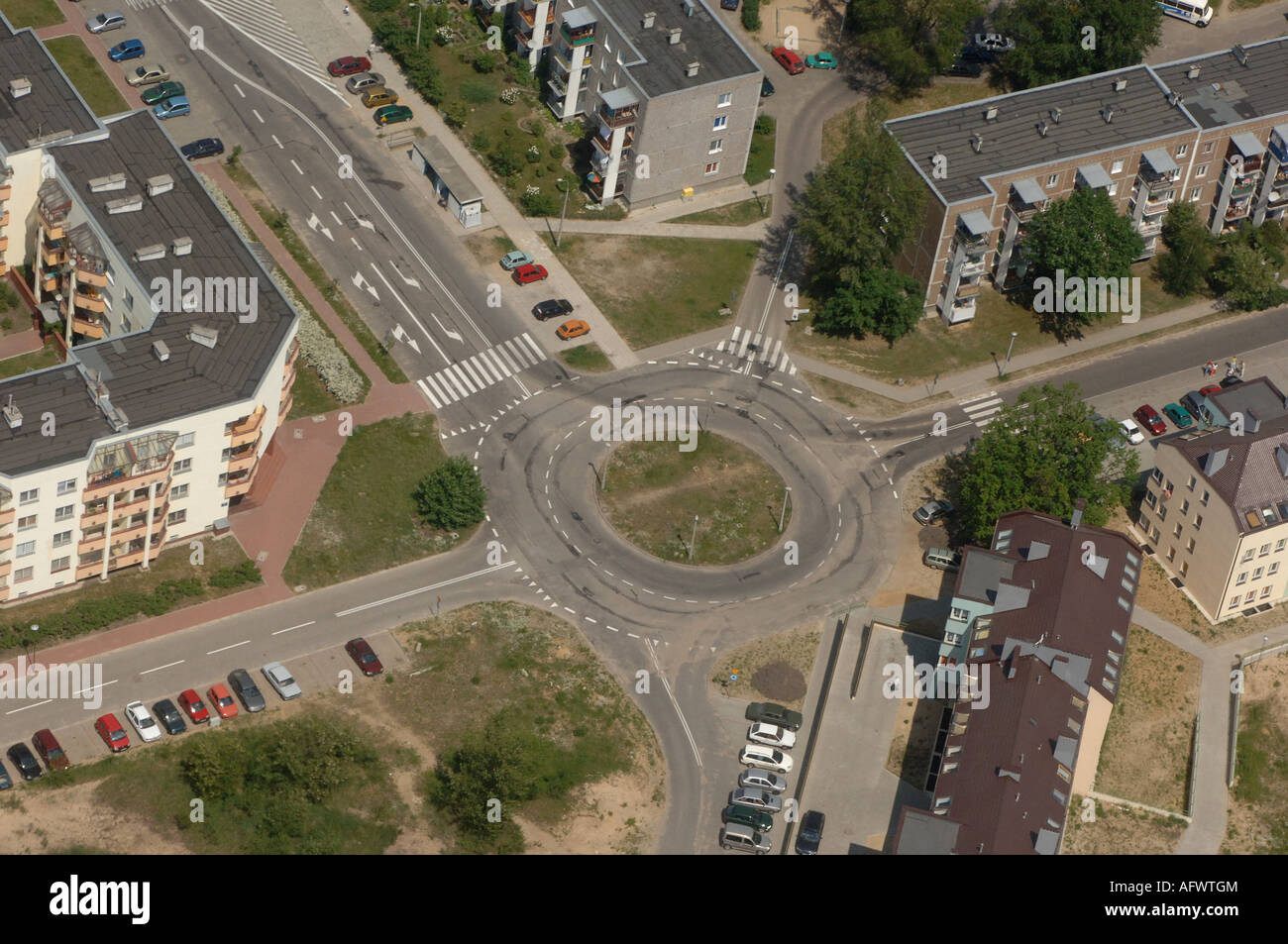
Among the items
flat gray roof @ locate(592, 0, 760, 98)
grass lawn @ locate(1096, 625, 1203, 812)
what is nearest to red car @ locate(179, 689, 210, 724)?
grass lawn @ locate(1096, 625, 1203, 812)

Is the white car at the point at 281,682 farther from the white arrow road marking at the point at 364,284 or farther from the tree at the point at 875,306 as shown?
the tree at the point at 875,306

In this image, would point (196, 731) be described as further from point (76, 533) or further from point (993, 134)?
point (993, 134)

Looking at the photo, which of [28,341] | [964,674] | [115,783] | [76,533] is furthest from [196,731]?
[964,674]

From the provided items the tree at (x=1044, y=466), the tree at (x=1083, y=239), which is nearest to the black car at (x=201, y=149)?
the tree at (x=1083, y=239)

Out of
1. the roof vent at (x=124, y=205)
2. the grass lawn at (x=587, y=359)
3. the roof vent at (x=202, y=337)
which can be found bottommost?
the grass lawn at (x=587, y=359)

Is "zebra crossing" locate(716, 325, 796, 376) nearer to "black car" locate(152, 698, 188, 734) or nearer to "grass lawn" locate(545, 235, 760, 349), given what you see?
"grass lawn" locate(545, 235, 760, 349)

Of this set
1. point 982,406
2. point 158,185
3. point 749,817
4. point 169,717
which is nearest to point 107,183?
point 158,185

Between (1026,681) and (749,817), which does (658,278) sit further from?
(749,817)
